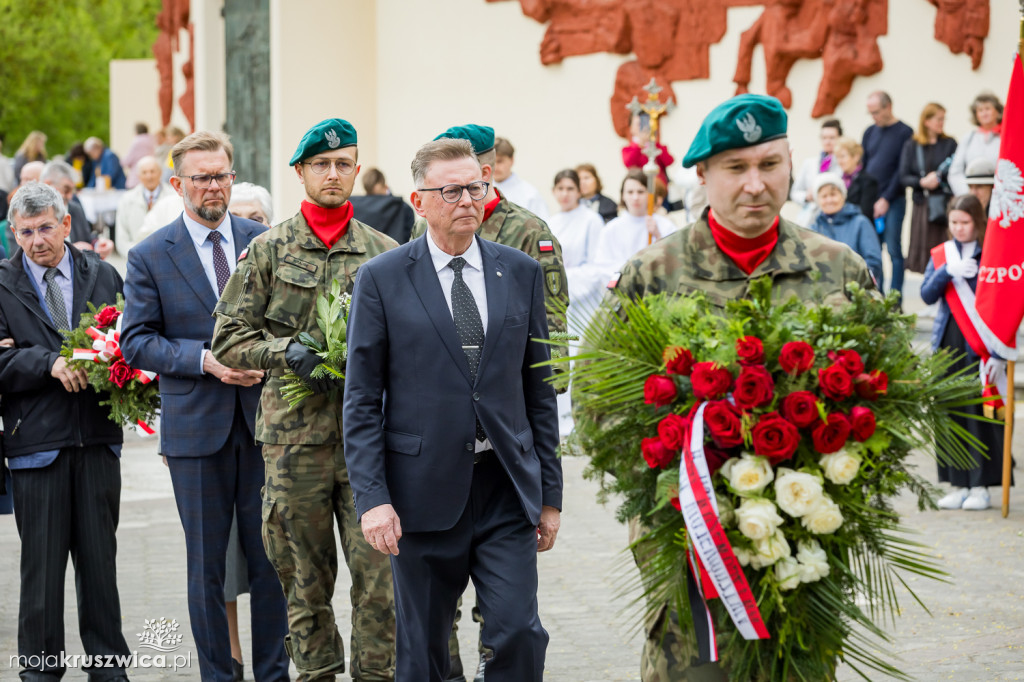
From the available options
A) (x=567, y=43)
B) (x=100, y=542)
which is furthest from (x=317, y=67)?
(x=100, y=542)

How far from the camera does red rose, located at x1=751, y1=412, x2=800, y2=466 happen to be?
3.45m

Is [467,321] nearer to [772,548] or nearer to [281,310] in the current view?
[281,310]

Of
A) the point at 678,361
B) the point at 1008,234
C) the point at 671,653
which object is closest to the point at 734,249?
the point at 678,361

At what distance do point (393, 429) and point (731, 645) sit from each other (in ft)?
4.44

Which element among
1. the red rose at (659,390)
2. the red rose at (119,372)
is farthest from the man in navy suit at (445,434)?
the red rose at (119,372)

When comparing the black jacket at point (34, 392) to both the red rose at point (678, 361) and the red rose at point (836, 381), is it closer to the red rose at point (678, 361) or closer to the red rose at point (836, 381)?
the red rose at point (678, 361)

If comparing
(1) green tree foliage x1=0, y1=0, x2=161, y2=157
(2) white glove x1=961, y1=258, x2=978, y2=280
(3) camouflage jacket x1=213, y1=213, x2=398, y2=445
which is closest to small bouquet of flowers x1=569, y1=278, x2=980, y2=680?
(3) camouflage jacket x1=213, y1=213, x2=398, y2=445

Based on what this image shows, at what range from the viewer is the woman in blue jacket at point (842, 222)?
480 inches

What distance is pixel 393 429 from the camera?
449cm

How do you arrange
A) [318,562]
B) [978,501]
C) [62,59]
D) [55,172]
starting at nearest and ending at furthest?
[318,562]
[978,501]
[55,172]
[62,59]

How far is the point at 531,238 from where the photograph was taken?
6254mm

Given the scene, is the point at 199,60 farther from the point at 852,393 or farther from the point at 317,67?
the point at 852,393

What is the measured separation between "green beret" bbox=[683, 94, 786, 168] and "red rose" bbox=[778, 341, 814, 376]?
0.74 m

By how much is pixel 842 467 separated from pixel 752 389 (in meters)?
0.29
